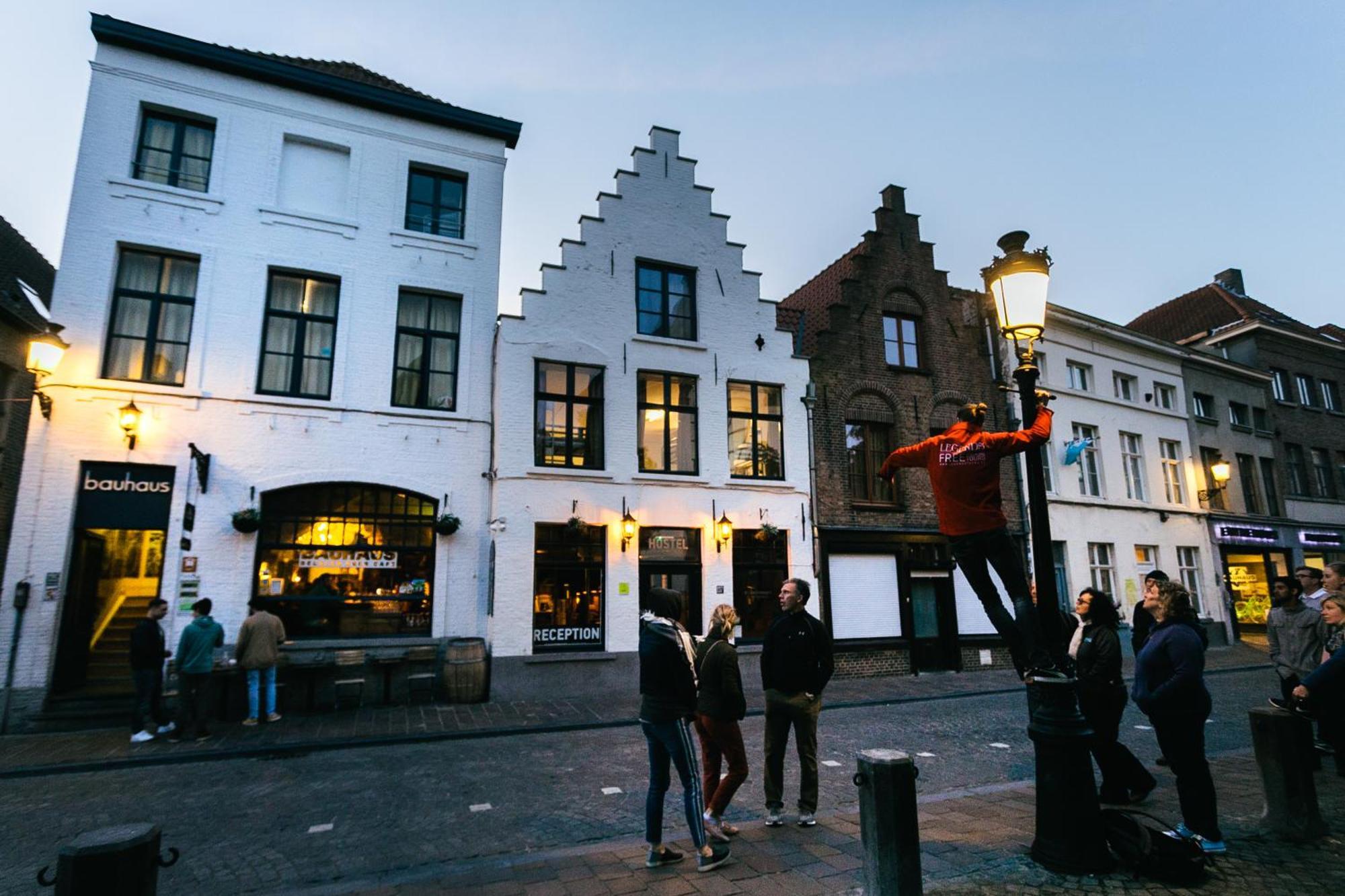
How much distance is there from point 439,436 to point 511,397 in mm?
1589

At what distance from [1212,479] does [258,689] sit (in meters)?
28.2

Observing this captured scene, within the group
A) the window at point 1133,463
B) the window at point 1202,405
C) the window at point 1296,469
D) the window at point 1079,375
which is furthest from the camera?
the window at point 1296,469

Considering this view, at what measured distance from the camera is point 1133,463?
22.3m

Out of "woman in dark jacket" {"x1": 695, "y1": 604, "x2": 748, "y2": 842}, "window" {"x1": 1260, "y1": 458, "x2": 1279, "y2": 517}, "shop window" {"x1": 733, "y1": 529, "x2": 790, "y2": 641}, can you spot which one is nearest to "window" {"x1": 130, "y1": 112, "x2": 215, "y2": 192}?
A: "shop window" {"x1": 733, "y1": 529, "x2": 790, "y2": 641}

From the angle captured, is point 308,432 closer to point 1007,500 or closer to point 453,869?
point 453,869

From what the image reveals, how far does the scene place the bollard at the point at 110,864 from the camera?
2.62m

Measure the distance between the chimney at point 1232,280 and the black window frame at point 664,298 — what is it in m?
26.9

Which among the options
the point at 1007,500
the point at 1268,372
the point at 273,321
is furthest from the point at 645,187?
the point at 1268,372

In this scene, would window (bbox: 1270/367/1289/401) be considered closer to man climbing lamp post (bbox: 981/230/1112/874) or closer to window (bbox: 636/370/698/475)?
window (bbox: 636/370/698/475)

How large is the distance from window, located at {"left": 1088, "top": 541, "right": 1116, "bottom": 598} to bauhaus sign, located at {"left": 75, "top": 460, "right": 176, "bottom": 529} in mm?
22585

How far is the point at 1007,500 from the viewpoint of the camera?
1872 centimetres

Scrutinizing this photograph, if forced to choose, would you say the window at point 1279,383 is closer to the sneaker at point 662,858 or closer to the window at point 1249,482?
the window at point 1249,482

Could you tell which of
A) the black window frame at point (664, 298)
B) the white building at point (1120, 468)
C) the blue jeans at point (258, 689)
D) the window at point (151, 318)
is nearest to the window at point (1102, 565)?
the white building at point (1120, 468)

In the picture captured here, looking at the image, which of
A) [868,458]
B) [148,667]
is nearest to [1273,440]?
[868,458]
